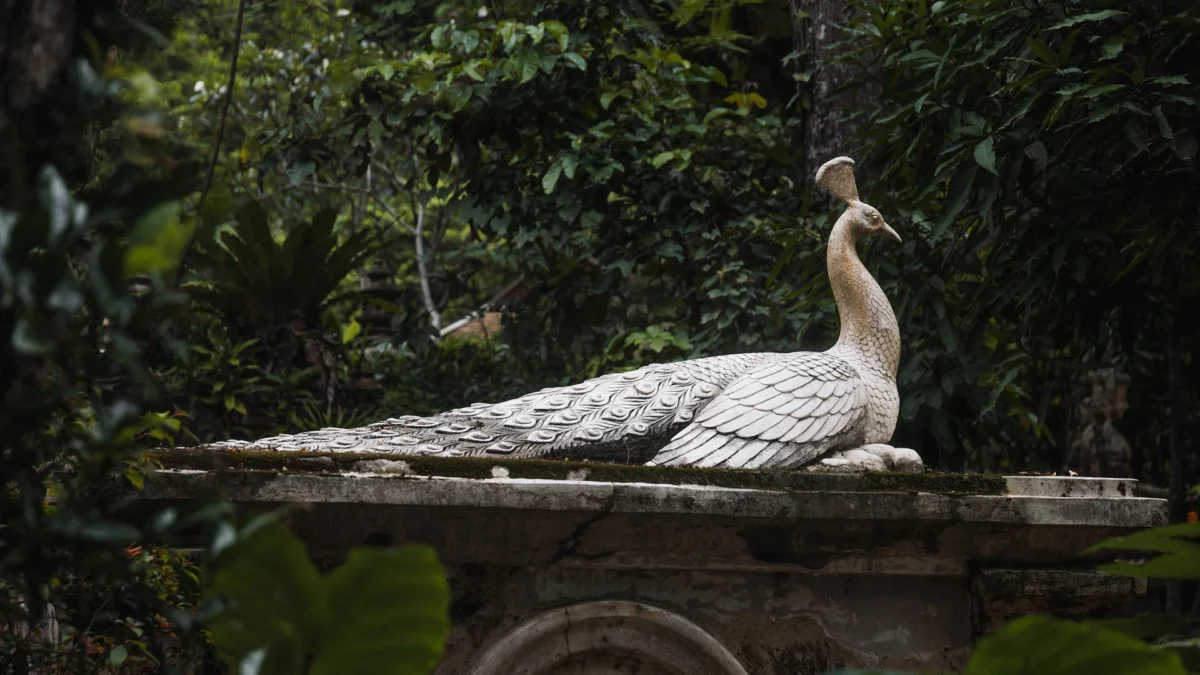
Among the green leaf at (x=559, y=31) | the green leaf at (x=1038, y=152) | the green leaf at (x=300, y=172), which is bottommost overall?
the green leaf at (x=1038, y=152)

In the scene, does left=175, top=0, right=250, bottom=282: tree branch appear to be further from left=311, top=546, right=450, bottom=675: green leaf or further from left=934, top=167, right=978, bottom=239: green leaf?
left=934, top=167, right=978, bottom=239: green leaf

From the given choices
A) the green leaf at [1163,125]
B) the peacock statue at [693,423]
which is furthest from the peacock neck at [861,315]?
the green leaf at [1163,125]

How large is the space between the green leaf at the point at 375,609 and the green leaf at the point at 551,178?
6.17 metres

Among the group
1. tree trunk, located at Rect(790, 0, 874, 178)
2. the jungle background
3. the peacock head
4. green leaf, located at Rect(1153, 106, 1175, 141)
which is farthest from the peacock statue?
tree trunk, located at Rect(790, 0, 874, 178)

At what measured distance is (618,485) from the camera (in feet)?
11.8

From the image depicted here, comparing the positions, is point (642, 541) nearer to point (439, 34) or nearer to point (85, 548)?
point (85, 548)

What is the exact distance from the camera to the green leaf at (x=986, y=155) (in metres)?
4.79

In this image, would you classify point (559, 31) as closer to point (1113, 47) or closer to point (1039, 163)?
point (1039, 163)

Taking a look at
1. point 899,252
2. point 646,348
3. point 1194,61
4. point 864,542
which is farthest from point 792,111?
point 864,542

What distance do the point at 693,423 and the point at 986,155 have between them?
5.49 ft

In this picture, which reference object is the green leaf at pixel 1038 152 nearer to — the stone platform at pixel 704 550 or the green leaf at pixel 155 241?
the stone platform at pixel 704 550

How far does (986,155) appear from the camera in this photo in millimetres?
4844

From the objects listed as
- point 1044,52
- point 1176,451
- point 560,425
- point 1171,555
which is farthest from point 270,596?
point 1176,451

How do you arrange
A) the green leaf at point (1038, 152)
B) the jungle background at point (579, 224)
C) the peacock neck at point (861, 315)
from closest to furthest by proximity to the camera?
the jungle background at point (579, 224)
the peacock neck at point (861, 315)
the green leaf at point (1038, 152)
